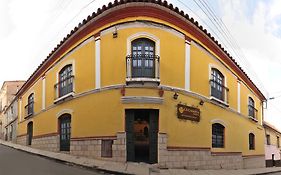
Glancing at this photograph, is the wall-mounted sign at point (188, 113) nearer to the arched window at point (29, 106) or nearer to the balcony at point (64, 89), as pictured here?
the balcony at point (64, 89)

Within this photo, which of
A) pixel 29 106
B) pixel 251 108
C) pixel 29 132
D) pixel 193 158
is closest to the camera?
pixel 193 158

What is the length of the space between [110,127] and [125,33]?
12.6 feet

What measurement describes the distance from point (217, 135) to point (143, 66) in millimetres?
6201

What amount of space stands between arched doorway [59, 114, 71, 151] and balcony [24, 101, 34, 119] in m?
6.75

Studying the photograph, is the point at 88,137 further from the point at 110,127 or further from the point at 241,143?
the point at 241,143

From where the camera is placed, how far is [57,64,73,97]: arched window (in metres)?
15.7

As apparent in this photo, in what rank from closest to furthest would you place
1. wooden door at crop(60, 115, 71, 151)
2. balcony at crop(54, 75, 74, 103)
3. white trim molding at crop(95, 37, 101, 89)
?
1. white trim molding at crop(95, 37, 101, 89)
2. wooden door at crop(60, 115, 71, 151)
3. balcony at crop(54, 75, 74, 103)

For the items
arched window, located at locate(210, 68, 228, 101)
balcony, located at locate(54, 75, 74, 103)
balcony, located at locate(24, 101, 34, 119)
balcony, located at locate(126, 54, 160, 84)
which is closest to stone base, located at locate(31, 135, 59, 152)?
balcony, located at locate(54, 75, 74, 103)

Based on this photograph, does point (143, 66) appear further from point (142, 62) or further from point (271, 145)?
point (271, 145)

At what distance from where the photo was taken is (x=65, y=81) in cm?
1636

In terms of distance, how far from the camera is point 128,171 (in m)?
10.8

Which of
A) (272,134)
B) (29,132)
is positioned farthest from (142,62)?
(272,134)

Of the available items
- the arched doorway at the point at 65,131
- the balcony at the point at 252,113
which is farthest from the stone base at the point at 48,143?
the balcony at the point at 252,113

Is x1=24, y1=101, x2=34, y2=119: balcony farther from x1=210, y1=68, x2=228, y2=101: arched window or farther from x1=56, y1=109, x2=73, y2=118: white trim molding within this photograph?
x1=210, y1=68, x2=228, y2=101: arched window
